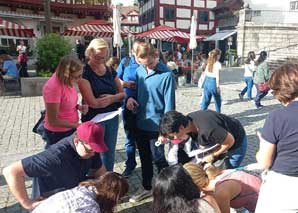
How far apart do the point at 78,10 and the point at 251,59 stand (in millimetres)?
17631

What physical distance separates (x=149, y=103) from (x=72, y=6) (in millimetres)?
22331

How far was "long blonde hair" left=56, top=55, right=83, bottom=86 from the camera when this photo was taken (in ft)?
9.76

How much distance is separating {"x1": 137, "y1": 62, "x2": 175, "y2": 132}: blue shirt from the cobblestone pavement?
912 mm

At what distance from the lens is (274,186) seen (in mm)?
2125

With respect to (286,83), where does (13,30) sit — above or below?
above

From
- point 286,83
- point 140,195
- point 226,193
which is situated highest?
point 286,83

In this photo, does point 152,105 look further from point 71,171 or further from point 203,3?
point 203,3

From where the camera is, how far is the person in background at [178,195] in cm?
195

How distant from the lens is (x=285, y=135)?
1962 mm

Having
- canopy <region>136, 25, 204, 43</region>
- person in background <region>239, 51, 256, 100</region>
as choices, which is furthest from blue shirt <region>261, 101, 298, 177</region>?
canopy <region>136, 25, 204, 43</region>

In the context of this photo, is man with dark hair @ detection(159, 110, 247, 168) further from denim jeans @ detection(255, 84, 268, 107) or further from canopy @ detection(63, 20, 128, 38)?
canopy @ detection(63, 20, 128, 38)

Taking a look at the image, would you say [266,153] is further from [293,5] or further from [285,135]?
[293,5]

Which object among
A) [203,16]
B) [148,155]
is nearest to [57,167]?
[148,155]

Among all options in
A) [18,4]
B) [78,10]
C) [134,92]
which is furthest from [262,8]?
[134,92]
